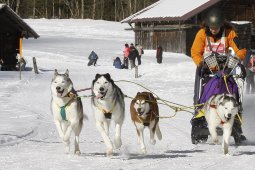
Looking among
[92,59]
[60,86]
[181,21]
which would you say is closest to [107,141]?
[60,86]

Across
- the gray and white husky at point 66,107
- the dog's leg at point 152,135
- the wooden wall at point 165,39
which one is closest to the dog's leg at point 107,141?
the gray and white husky at point 66,107

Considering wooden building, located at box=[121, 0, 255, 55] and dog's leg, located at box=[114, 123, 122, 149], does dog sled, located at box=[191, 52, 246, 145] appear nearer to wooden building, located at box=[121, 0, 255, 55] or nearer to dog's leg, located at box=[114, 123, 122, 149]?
dog's leg, located at box=[114, 123, 122, 149]

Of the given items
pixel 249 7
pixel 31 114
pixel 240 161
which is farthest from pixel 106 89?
pixel 249 7

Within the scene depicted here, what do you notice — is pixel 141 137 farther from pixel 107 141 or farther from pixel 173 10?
pixel 173 10

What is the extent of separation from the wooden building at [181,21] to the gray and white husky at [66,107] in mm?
32832

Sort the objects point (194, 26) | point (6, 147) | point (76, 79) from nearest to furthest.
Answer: point (6, 147) → point (76, 79) → point (194, 26)

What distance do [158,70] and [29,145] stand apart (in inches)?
778

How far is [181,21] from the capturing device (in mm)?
42688

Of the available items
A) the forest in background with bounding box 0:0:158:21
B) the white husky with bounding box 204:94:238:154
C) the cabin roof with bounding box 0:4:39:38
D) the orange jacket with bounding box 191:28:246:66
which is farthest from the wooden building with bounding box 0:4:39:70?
the forest in background with bounding box 0:0:158:21

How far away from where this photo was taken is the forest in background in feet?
262

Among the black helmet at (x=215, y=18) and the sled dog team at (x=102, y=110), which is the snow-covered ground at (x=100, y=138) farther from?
the black helmet at (x=215, y=18)

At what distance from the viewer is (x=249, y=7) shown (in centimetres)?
4519

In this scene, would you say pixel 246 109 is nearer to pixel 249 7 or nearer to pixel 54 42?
pixel 249 7

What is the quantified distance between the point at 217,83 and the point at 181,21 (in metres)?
34.7
